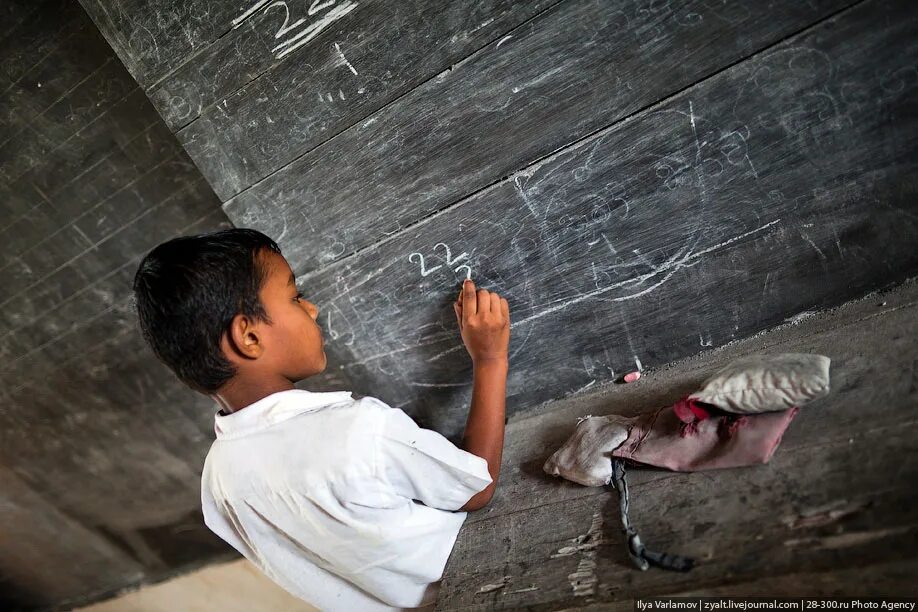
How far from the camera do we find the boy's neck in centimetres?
162

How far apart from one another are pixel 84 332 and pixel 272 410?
1709 millimetres

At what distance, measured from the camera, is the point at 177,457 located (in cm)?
326

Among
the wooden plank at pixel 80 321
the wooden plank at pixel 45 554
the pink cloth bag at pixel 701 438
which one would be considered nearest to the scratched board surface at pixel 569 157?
the pink cloth bag at pixel 701 438

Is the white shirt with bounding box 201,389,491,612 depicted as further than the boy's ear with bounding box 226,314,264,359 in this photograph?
No

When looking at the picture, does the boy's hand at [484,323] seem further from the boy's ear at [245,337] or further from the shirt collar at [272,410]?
the boy's ear at [245,337]

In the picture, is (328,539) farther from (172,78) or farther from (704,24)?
(704,24)

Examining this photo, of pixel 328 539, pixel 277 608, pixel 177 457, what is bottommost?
pixel 277 608

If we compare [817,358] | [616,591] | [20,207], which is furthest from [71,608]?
[817,358]

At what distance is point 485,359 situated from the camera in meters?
1.82

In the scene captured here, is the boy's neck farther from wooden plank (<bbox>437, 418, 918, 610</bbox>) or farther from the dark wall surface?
Result: the dark wall surface

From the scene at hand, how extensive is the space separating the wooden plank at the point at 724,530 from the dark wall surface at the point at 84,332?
1657mm

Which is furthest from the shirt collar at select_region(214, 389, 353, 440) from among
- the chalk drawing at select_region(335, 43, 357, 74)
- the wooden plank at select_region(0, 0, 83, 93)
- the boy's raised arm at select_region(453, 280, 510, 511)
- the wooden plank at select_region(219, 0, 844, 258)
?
the wooden plank at select_region(0, 0, 83, 93)

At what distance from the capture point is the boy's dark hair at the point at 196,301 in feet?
5.06

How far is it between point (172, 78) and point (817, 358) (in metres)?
1.80
